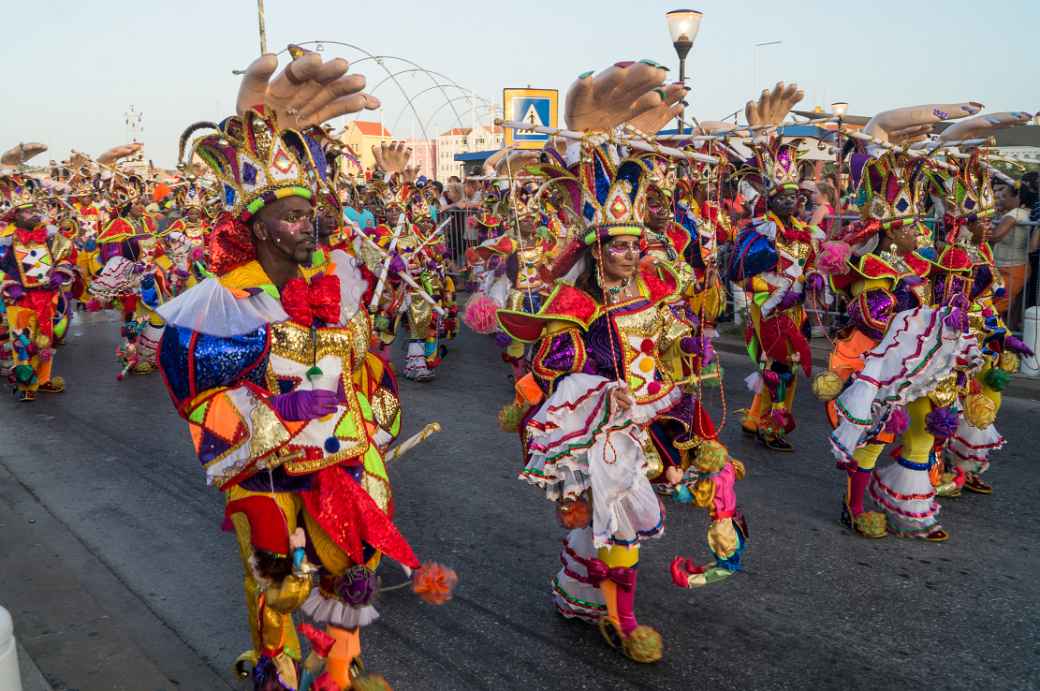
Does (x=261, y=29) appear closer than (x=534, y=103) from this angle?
Yes

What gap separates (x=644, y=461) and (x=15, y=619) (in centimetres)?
366

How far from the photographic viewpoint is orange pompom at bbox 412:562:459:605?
377 cm

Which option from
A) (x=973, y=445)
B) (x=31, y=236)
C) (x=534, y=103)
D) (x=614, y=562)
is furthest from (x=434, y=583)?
(x=534, y=103)

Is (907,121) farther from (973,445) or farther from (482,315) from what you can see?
(482,315)

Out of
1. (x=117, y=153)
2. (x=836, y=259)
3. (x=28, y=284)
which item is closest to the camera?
(x=836, y=259)

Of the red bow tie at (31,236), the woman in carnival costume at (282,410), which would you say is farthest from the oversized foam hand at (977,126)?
the red bow tie at (31,236)

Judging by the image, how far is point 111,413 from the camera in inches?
415

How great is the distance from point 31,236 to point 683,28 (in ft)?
28.1

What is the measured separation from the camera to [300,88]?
430cm

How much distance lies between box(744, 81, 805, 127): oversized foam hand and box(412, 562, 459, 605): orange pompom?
23.2 ft

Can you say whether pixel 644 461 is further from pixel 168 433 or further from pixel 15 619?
pixel 168 433

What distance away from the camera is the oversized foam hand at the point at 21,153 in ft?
42.5

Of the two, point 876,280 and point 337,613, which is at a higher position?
point 876,280

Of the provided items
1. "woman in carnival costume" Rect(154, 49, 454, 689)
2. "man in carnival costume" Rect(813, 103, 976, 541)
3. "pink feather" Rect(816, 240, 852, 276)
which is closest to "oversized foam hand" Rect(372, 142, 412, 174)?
"pink feather" Rect(816, 240, 852, 276)
